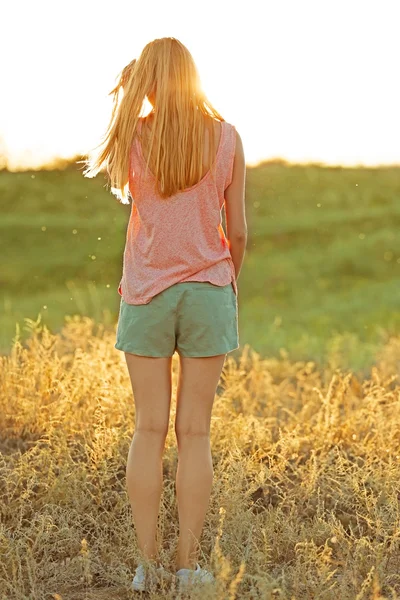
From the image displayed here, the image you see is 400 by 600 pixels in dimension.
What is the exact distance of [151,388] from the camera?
3.25 meters


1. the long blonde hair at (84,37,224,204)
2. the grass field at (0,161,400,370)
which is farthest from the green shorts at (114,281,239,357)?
the grass field at (0,161,400,370)

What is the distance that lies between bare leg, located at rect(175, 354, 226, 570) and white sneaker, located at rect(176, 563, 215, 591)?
0.15 ft

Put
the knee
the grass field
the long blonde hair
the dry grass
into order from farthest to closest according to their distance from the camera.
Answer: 1. the grass field
2. the dry grass
3. the knee
4. the long blonde hair

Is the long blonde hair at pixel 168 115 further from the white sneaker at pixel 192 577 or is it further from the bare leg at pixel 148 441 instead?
the white sneaker at pixel 192 577

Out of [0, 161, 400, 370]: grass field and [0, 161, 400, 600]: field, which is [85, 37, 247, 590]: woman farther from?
[0, 161, 400, 370]: grass field

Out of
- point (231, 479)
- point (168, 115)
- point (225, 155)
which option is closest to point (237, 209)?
point (225, 155)

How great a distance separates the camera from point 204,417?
330 cm

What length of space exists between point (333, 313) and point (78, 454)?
10272 mm

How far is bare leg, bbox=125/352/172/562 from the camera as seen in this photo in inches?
128

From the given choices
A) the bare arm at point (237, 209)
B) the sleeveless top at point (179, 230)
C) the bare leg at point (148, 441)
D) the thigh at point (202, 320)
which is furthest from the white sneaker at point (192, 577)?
the bare arm at point (237, 209)

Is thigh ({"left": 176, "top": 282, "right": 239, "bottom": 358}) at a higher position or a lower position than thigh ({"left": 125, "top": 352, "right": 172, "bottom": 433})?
higher

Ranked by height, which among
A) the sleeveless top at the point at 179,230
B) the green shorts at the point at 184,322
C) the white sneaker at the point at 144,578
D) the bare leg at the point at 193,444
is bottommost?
the white sneaker at the point at 144,578

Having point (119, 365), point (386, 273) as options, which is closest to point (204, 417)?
point (119, 365)

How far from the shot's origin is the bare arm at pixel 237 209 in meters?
3.25
